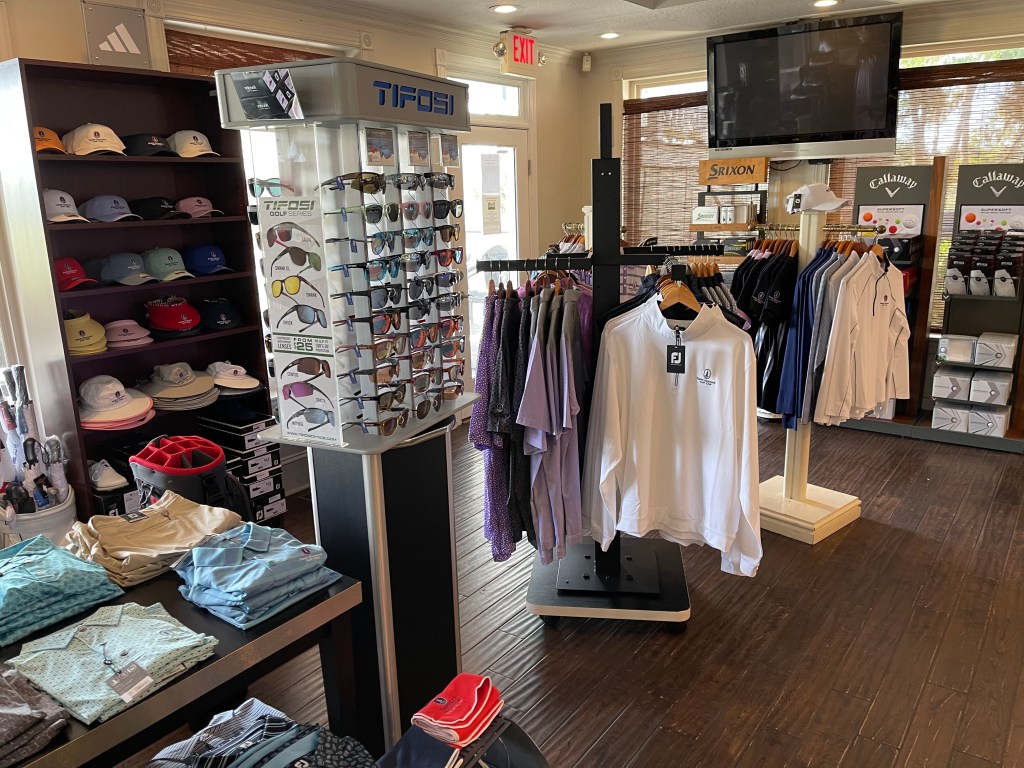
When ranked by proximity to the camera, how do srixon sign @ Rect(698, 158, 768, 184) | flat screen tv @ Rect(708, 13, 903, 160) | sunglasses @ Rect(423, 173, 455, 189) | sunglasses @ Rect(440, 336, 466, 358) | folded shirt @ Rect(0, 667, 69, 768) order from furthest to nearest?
srixon sign @ Rect(698, 158, 768, 184) → flat screen tv @ Rect(708, 13, 903, 160) → sunglasses @ Rect(440, 336, 466, 358) → sunglasses @ Rect(423, 173, 455, 189) → folded shirt @ Rect(0, 667, 69, 768)

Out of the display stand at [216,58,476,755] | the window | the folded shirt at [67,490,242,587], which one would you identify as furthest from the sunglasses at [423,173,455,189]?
the window

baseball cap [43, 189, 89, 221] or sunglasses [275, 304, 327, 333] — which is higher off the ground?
baseball cap [43, 189, 89, 221]

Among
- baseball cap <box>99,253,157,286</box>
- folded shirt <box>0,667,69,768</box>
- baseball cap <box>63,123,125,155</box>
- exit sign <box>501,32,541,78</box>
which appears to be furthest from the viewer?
exit sign <box>501,32,541,78</box>

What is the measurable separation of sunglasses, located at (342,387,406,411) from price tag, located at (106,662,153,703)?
73 centimetres

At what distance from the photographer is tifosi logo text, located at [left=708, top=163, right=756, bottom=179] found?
526 cm

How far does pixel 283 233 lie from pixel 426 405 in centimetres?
57

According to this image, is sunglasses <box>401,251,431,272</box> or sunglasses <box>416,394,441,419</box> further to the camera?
sunglasses <box>416,394,441,419</box>

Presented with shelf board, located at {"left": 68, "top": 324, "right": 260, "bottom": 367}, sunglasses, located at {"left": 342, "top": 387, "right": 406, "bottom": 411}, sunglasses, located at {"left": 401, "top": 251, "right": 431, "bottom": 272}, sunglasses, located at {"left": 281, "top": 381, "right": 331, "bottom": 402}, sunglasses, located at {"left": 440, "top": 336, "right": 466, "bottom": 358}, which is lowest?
shelf board, located at {"left": 68, "top": 324, "right": 260, "bottom": 367}

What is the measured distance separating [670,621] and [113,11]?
3395 mm

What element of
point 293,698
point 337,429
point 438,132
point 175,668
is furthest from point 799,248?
point 175,668

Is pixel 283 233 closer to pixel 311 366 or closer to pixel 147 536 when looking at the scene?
pixel 311 366

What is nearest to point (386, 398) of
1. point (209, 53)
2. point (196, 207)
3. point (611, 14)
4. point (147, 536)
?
point (147, 536)

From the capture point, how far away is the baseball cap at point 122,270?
10.8 ft

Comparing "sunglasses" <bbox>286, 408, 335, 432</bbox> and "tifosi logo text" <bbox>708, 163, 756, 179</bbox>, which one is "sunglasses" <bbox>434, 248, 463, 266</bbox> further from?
"tifosi logo text" <bbox>708, 163, 756, 179</bbox>
